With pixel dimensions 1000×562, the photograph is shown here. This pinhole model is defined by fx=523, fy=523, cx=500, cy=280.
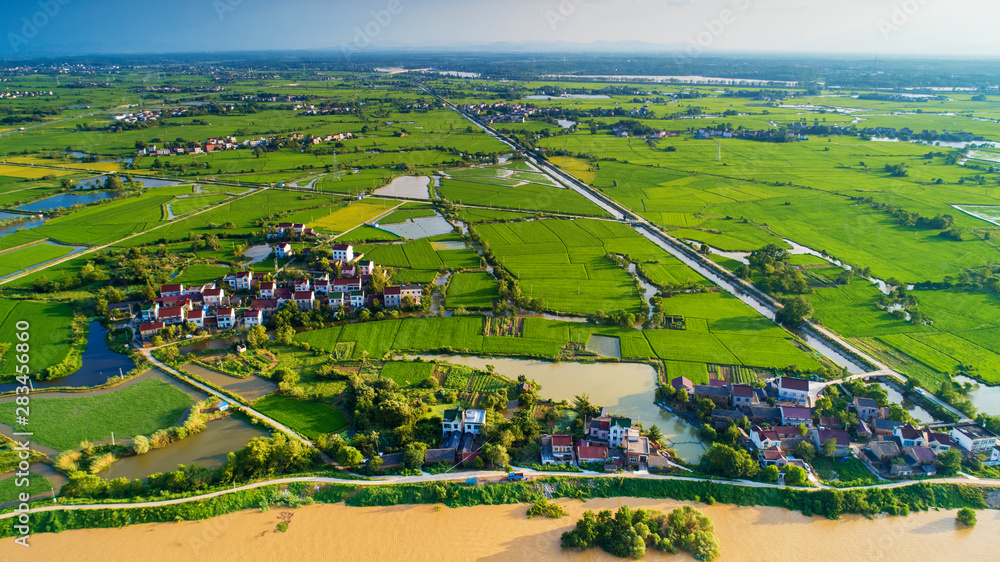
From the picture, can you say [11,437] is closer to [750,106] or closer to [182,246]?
[182,246]

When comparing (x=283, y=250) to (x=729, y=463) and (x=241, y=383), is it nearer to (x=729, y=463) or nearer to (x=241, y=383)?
(x=241, y=383)

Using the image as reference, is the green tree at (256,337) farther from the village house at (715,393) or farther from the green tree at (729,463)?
the green tree at (729,463)

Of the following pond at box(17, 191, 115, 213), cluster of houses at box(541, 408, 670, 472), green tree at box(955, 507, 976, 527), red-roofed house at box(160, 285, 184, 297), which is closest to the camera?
green tree at box(955, 507, 976, 527)

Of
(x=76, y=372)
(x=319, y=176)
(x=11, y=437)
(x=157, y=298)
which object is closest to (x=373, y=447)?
(x=11, y=437)

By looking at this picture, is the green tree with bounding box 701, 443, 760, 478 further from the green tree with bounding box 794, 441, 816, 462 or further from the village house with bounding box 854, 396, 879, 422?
the village house with bounding box 854, 396, 879, 422

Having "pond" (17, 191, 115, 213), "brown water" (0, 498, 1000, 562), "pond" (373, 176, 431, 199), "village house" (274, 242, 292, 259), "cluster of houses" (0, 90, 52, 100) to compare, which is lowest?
"brown water" (0, 498, 1000, 562)

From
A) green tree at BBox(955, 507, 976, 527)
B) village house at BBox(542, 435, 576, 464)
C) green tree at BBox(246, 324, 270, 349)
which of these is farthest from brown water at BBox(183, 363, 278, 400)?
green tree at BBox(955, 507, 976, 527)
